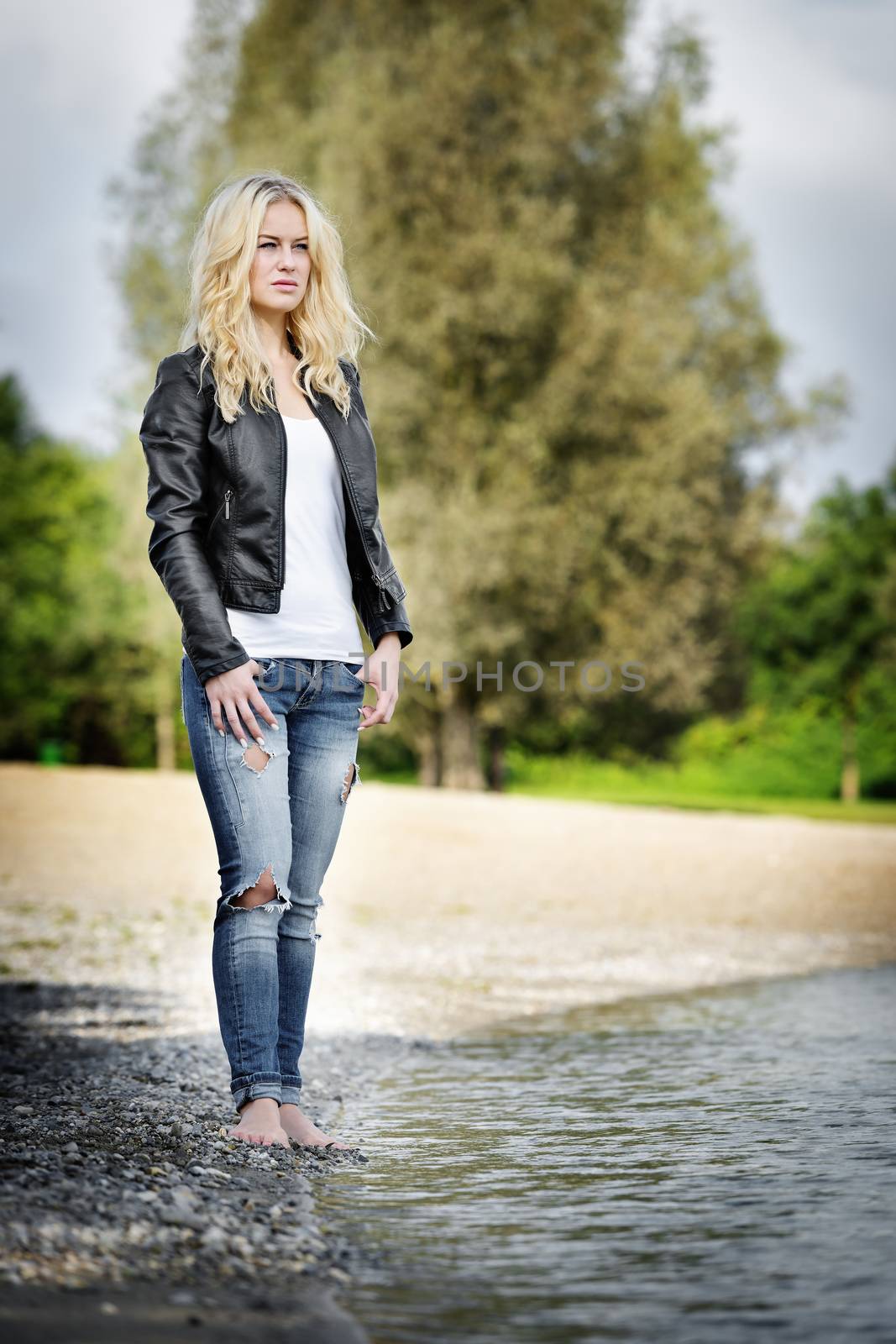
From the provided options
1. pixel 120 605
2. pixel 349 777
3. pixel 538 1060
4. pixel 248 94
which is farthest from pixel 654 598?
pixel 349 777

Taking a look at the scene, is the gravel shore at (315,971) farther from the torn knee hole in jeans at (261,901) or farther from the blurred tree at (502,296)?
the blurred tree at (502,296)

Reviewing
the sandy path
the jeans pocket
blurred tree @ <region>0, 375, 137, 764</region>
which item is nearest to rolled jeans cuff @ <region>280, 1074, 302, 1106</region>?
the jeans pocket

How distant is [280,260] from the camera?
11.7 ft

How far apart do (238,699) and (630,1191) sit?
1.34 metres

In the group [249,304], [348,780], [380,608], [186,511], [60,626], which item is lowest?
[348,780]

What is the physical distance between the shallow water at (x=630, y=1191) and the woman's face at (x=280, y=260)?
79.8 inches

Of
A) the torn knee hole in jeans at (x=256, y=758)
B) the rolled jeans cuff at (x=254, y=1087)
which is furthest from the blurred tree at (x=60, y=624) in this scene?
the torn knee hole in jeans at (x=256, y=758)

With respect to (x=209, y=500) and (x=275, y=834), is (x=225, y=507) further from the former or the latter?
(x=275, y=834)

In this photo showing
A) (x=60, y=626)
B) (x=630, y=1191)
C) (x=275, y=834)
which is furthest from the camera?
(x=60, y=626)

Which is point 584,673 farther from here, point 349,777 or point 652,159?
point 349,777

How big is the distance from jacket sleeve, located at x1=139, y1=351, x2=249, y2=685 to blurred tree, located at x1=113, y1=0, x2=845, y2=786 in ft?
53.5

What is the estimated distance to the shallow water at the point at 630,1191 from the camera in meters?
2.38

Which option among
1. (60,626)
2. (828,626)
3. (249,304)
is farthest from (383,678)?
(828,626)

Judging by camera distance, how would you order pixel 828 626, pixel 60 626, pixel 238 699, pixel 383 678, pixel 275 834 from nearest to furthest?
pixel 238 699 → pixel 275 834 → pixel 383 678 → pixel 60 626 → pixel 828 626
